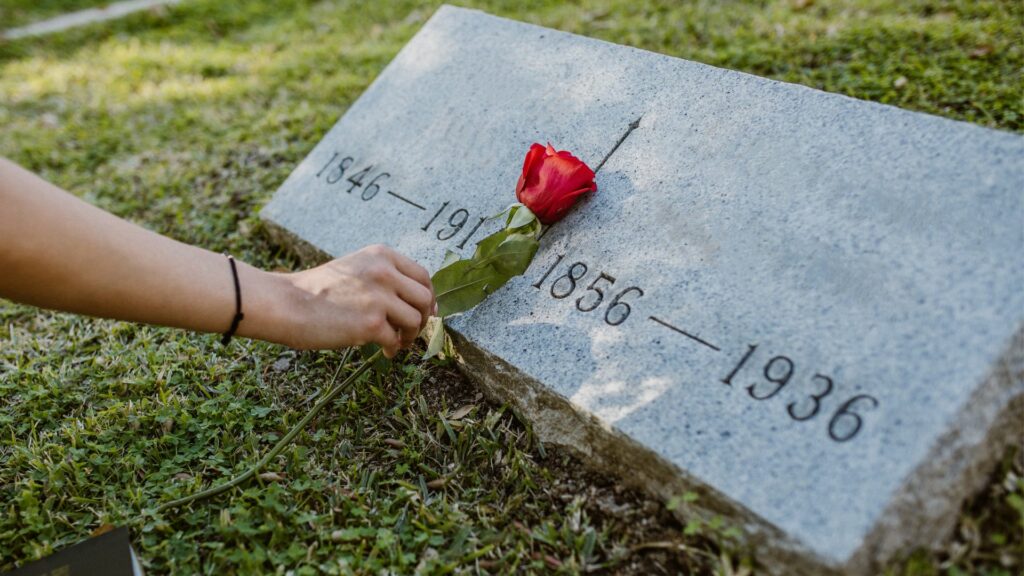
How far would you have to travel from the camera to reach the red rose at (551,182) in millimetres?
2207

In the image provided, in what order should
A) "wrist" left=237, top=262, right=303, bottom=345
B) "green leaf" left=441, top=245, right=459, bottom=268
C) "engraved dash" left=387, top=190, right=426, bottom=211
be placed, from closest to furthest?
"wrist" left=237, top=262, right=303, bottom=345 < "green leaf" left=441, top=245, right=459, bottom=268 < "engraved dash" left=387, top=190, right=426, bottom=211

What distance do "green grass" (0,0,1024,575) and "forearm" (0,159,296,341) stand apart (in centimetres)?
52

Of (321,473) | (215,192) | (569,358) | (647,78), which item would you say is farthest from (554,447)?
(215,192)

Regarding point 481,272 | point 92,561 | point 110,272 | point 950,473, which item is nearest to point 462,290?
point 481,272

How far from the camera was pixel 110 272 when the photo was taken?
68.4 inches

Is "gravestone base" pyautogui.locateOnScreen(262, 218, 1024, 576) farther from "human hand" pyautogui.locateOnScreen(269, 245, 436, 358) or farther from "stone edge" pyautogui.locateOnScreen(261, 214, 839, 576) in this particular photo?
"human hand" pyautogui.locateOnScreen(269, 245, 436, 358)

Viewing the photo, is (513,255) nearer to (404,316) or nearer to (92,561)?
(404,316)

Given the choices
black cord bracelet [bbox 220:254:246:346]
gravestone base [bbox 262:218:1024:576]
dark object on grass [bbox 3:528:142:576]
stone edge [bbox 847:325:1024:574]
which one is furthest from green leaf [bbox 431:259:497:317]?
stone edge [bbox 847:325:1024:574]

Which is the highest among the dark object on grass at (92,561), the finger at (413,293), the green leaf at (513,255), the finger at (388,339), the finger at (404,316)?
the green leaf at (513,255)

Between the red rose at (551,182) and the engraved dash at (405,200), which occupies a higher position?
the red rose at (551,182)

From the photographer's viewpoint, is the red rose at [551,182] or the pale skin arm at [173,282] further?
the red rose at [551,182]

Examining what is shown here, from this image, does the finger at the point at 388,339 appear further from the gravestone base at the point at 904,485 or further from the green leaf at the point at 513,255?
the gravestone base at the point at 904,485

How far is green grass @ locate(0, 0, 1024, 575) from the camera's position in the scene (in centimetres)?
192

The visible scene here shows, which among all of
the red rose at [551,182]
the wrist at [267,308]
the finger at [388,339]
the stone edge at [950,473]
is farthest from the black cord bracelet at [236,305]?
the stone edge at [950,473]
